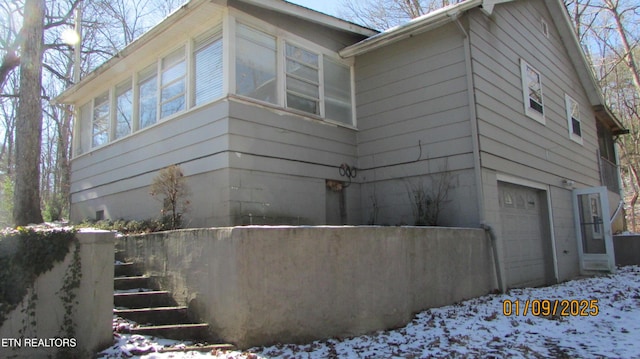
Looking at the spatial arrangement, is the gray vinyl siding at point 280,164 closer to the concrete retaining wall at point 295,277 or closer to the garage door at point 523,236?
the concrete retaining wall at point 295,277

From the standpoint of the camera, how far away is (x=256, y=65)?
7.78m

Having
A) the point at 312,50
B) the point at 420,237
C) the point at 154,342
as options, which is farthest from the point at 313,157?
the point at 154,342

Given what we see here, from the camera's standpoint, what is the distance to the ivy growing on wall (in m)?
4.15

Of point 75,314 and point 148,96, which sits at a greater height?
point 148,96

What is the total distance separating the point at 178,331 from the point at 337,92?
5.96 m

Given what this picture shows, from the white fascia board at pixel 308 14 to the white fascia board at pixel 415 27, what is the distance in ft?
1.57

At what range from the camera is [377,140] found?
9094 mm

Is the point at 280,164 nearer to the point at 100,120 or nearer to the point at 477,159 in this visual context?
the point at 477,159

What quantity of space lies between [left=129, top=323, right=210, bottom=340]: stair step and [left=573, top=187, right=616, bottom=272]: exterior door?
9.85 meters

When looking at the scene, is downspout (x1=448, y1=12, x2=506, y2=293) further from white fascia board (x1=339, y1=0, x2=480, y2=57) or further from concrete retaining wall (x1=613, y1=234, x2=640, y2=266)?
concrete retaining wall (x1=613, y1=234, x2=640, y2=266)

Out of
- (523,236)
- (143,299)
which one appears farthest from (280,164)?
(523,236)

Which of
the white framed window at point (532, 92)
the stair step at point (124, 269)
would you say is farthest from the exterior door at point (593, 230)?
the stair step at point (124, 269)

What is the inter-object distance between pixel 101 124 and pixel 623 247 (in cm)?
1520
